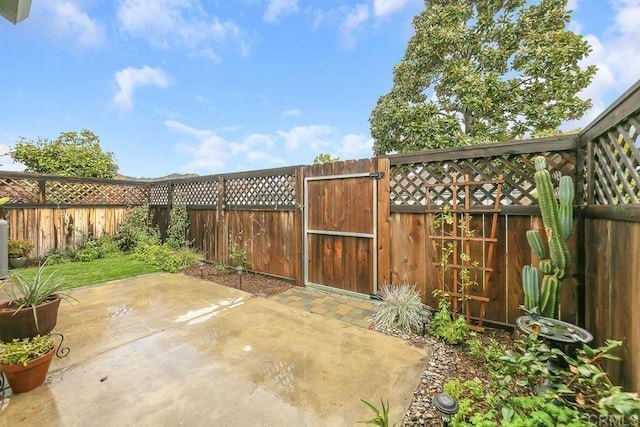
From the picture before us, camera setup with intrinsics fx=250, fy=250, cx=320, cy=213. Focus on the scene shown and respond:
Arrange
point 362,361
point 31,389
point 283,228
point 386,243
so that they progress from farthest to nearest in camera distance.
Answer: point 283,228, point 386,243, point 362,361, point 31,389

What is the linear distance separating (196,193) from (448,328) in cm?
589

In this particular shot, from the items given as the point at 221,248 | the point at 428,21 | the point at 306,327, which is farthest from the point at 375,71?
the point at 306,327

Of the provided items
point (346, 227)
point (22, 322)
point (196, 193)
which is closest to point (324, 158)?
point (196, 193)

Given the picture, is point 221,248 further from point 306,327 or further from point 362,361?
point 362,361

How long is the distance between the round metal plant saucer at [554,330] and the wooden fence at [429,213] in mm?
175

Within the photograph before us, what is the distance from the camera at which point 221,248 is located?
559 centimetres

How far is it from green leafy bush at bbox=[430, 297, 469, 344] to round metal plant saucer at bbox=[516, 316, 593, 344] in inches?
25.8

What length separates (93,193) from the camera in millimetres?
6812

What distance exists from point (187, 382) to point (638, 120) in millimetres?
3490

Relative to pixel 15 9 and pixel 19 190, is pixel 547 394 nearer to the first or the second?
pixel 15 9

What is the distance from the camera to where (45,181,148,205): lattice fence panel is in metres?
6.23

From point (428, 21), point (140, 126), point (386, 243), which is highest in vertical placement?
point (428, 21)

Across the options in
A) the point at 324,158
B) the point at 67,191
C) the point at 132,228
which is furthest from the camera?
the point at 324,158

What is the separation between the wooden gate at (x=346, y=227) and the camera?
3.63 meters
